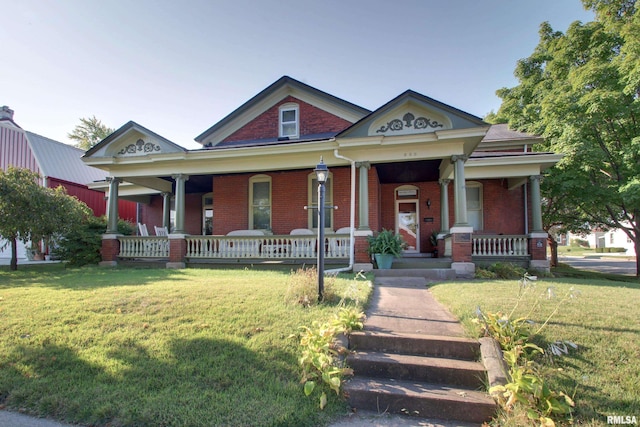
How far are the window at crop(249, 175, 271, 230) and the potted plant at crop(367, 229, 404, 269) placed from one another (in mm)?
4944

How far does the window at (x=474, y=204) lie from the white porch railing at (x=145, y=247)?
38.9 ft

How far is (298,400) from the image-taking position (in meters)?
3.24

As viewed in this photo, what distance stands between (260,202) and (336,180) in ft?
10.5

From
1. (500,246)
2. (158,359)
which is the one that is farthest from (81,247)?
(500,246)

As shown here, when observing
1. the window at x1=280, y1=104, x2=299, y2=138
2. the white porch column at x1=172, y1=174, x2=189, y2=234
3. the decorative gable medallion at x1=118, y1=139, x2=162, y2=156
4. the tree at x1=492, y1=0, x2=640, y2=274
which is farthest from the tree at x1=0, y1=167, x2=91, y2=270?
the tree at x1=492, y1=0, x2=640, y2=274

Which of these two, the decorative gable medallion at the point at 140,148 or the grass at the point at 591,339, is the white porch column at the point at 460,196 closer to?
the grass at the point at 591,339

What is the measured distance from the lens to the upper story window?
531 inches

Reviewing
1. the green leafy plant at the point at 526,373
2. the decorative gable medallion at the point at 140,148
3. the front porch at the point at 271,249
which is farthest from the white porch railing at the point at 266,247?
the green leafy plant at the point at 526,373

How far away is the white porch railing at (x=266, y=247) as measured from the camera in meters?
10.3

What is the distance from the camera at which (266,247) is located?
1092 cm

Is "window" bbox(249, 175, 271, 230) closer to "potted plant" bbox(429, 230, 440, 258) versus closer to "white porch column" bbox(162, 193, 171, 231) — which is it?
"white porch column" bbox(162, 193, 171, 231)

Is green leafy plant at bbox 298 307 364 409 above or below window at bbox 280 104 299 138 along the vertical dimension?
below

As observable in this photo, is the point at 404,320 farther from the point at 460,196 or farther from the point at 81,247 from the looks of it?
the point at 81,247

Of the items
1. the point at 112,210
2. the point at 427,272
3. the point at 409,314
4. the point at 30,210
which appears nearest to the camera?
the point at 409,314
